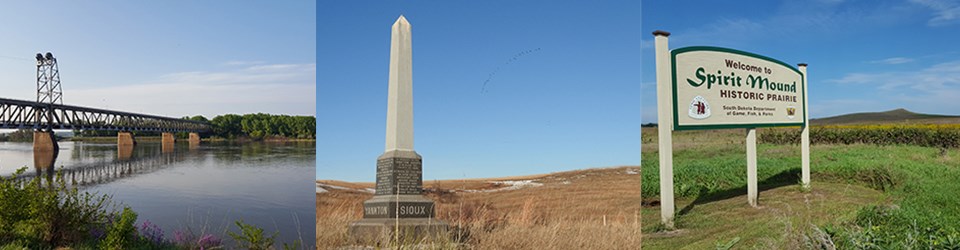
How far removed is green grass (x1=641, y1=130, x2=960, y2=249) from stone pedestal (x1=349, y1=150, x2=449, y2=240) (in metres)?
2.69

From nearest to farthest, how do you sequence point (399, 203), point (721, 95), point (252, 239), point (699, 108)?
point (252, 239)
point (699, 108)
point (721, 95)
point (399, 203)

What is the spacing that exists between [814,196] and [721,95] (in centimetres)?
217

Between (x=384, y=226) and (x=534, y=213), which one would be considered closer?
(x=384, y=226)

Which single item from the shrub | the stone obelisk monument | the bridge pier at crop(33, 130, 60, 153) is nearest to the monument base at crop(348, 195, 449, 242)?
the stone obelisk monument

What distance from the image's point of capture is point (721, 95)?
674cm

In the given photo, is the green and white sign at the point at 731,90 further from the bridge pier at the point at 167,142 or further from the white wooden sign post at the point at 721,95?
the bridge pier at the point at 167,142

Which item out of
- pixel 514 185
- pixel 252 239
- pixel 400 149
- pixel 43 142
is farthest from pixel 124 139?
pixel 252 239

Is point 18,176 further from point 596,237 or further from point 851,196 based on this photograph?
point 851,196

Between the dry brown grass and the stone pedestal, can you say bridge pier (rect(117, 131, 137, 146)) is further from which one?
the stone pedestal

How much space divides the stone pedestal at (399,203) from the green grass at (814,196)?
2.69 metres

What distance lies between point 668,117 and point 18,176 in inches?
262

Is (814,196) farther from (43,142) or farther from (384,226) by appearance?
(43,142)

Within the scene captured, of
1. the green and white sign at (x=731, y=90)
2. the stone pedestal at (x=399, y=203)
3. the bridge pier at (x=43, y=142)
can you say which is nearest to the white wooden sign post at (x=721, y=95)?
the green and white sign at (x=731, y=90)

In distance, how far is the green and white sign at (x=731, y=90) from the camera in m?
6.20
